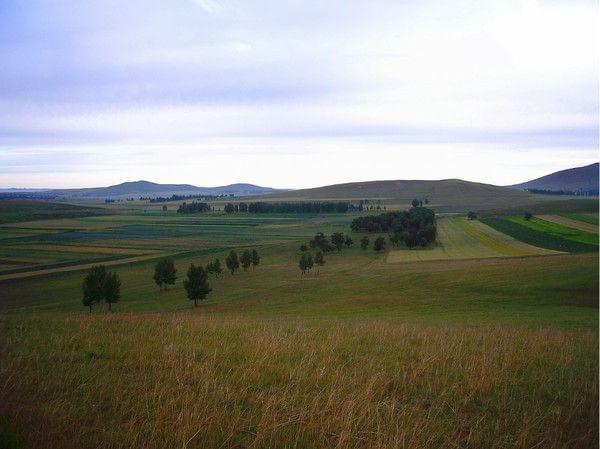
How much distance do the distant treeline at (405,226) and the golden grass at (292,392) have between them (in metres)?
82.3

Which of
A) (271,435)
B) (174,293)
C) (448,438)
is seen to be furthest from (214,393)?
(174,293)

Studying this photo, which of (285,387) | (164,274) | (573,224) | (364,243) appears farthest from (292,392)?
(573,224)

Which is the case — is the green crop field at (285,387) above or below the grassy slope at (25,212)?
below

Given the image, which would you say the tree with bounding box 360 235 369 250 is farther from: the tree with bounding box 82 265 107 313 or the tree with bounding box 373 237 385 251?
the tree with bounding box 82 265 107 313

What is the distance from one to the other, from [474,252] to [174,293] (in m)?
50.6

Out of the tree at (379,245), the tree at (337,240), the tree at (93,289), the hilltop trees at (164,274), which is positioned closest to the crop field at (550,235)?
the tree at (379,245)

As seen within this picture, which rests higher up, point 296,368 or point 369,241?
point 296,368

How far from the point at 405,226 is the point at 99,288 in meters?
73.6

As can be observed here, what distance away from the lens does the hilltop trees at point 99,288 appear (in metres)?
43.3

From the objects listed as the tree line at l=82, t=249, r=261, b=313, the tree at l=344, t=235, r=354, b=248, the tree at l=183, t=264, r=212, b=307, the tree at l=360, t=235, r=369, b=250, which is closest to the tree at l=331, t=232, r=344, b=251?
the tree at l=344, t=235, r=354, b=248

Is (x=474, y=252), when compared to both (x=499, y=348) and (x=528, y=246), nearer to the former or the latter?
(x=528, y=246)

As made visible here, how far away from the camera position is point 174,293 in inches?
2121

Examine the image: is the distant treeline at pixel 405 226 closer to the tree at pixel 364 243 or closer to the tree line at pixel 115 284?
the tree at pixel 364 243

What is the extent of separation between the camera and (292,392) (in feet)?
20.4
